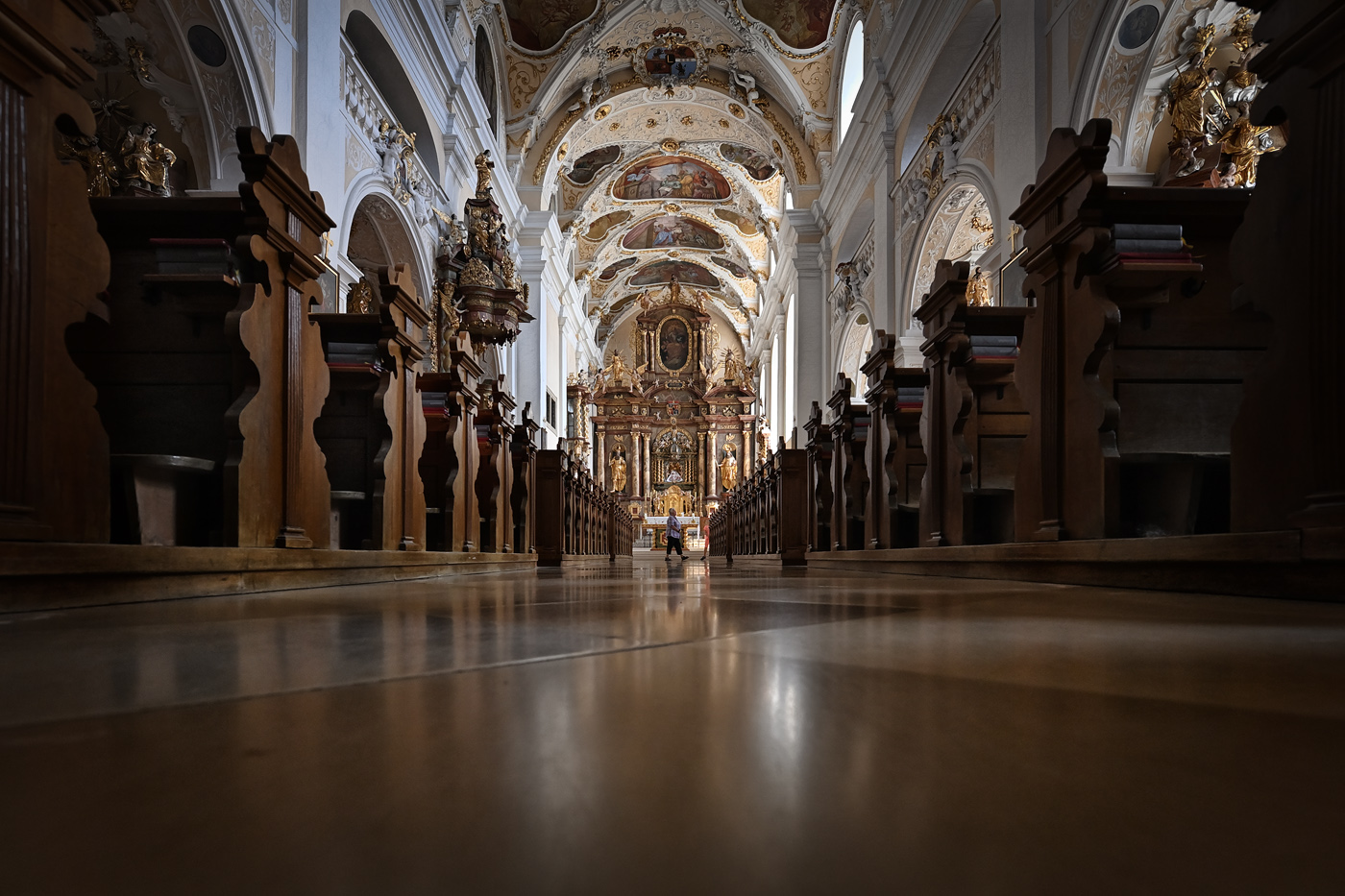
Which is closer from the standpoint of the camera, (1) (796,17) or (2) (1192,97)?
(2) (1192,97)

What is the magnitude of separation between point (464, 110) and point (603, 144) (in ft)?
19.9

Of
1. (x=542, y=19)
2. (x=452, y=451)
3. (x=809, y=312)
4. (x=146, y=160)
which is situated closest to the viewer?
(x=146, y=160)

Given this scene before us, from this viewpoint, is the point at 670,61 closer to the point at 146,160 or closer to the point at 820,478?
the point at 820,478

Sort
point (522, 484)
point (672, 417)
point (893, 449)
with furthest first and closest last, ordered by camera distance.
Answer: point (672, 417)
point (522, 484)
point (893, 449)

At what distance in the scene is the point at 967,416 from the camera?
3.46 meters

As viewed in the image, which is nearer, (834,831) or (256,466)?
(834,831)

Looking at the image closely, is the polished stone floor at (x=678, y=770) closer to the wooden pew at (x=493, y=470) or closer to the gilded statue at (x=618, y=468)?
the wooden pew at (x=493, y=470)

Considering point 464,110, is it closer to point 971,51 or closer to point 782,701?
point 971,51

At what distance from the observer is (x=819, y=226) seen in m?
14.0

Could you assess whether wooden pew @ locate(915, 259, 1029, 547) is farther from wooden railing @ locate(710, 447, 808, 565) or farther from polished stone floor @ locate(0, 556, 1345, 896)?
wooden railing @ locate(710, 447, 808, 565)

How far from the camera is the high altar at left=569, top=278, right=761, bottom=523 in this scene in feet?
78.0

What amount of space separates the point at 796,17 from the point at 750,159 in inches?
153

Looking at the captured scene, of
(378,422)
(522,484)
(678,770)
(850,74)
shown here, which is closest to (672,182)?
(850,74)

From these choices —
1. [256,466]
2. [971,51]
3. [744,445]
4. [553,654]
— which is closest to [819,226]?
[971,51]
